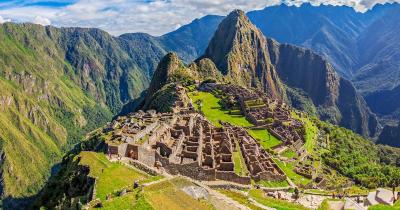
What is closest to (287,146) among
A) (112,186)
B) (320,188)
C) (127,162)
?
(320,188)

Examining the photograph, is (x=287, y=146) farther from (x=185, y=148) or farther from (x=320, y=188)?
(x=185, y=148)

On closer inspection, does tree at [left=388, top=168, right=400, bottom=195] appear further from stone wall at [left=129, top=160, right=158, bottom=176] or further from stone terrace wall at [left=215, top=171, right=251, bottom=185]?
stone wall at [left=129, top=160, right=158, bottom=176]

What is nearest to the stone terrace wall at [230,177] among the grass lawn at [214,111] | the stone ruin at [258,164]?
the stone ruin at [258,164]

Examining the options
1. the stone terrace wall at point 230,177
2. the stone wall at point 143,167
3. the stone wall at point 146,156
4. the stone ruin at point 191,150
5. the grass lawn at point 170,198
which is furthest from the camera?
the stone terrace wall at point 230,177

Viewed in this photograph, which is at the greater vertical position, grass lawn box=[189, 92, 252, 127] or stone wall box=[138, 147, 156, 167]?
stone wall box=[138, 147, 156, 167]

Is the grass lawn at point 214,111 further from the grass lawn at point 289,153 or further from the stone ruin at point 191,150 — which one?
the stone ruin at point 191,150

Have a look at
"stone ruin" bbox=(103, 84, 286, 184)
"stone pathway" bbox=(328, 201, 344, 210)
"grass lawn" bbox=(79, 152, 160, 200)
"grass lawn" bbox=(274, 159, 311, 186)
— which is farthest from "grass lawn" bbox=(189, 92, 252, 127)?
"stone pathway" bbox=(328, 201, 344, 210)
